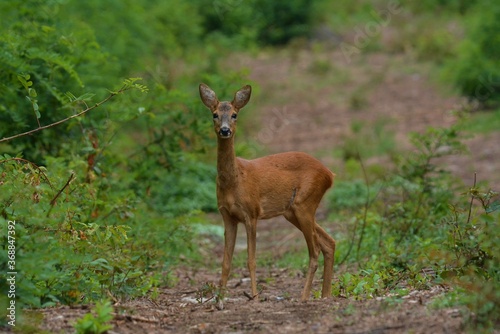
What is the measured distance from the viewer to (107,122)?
32.6 feet

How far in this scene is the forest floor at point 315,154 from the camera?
594 centimetres

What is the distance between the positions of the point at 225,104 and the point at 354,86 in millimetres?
15805

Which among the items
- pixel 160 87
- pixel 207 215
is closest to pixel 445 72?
pixel 207 215

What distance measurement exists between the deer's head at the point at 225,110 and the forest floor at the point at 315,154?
143 centimetres

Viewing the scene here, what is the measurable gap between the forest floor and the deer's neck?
102 centimetres

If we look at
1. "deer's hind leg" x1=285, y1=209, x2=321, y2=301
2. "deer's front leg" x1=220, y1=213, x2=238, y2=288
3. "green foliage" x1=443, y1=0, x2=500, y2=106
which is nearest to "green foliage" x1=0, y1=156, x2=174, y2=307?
"deer's front leg" x1=220, y1=213, x2=238, y2=288

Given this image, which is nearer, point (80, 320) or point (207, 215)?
point (80, 320)

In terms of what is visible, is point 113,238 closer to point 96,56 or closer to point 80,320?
point 80,320

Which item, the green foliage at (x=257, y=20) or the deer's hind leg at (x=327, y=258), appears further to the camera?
the green foliage at (x=257, y=20)

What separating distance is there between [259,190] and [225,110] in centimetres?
79

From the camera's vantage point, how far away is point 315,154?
55.9 ft

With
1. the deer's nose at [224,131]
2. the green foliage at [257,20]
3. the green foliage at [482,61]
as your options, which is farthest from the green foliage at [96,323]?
the green foliage at [257,20]

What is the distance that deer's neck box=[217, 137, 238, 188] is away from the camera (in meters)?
7.60

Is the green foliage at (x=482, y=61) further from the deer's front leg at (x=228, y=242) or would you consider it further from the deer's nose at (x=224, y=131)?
the deer's nose at (x=224, y=131)
